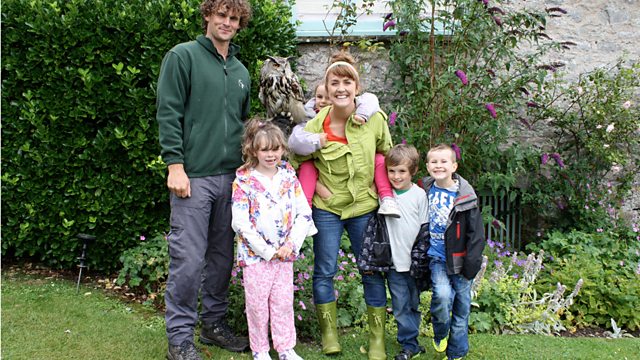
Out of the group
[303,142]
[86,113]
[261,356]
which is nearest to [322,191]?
[303,142]

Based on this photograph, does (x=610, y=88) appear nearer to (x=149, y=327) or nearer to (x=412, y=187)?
(x=412, y=187)

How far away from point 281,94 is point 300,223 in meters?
0.80

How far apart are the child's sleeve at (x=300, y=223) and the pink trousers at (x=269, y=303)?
0.16 m

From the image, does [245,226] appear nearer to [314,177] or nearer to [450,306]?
[314,177]

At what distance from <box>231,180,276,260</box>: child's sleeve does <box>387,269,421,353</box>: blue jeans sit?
0.78 m

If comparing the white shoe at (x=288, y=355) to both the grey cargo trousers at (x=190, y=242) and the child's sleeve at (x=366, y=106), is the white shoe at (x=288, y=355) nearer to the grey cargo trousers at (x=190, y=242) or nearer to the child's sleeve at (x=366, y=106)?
the grey cargo trousers at (x=190, y=242)

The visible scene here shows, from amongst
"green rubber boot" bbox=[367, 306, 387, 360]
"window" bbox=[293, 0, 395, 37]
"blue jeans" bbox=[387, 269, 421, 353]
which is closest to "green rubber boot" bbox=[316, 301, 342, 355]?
"green rubber boot" bbox=[367, 306, 387, 360]

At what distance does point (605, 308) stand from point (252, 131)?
3.14 m

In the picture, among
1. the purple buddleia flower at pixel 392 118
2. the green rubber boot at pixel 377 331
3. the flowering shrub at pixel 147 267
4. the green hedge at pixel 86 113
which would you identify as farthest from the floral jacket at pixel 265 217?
the purple buddleia flower at pixel 392 118

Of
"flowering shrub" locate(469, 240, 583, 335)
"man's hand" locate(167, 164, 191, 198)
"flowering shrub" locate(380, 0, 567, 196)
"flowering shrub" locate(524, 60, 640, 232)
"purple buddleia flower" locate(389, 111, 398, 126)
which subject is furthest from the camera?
"flowering shrub" locate(524, 60, 640, 232)

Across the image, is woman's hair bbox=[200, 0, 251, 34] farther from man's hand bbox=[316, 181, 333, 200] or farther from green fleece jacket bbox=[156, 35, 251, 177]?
man's hand bbox=[316, 181, 333, 200]

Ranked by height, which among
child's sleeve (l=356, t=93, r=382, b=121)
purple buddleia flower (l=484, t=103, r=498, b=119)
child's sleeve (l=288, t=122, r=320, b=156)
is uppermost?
purple buddleia flower (l=484, t=103, r=498, b=119)

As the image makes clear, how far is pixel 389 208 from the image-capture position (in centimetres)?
328

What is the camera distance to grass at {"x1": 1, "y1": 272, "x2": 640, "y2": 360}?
346 centimetres
